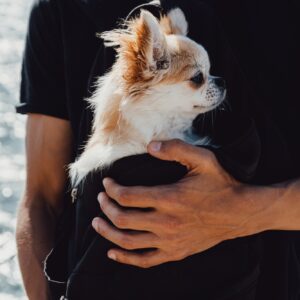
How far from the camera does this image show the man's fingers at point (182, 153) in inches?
71.1

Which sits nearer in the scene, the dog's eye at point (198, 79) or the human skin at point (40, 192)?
the dog's eye at point (198, 79)

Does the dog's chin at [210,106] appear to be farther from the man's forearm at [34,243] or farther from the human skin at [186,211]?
the man's forearm at [34,243]

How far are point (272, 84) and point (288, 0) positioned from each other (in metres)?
0.24

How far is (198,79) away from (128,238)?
0.54m

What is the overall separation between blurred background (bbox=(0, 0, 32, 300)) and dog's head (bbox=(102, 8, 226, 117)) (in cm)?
179

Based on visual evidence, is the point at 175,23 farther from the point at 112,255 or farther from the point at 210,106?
the point at 112,255

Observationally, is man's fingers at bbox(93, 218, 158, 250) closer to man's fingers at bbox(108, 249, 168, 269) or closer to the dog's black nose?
man's fingers at bbox(108, 249, 168, 269)

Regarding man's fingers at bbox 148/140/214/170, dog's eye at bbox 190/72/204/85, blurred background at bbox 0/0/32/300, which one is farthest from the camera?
blurred background at bbox 0/0/32/300

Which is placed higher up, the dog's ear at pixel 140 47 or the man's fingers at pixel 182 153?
the dog's ear at pixel 140 47

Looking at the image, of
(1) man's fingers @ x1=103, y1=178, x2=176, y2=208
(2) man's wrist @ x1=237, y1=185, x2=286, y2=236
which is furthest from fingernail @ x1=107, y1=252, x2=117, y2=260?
(2) man's wrist @ x1=237, y1=185, x2=286, y2=236

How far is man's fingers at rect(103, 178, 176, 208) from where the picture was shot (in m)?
1.83

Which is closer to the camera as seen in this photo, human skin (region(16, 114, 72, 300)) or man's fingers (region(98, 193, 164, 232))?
man's fingers (region(98, 193, 164, 232))

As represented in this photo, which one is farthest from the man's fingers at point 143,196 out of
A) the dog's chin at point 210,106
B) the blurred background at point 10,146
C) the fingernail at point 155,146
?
the blurred background at point 10,146

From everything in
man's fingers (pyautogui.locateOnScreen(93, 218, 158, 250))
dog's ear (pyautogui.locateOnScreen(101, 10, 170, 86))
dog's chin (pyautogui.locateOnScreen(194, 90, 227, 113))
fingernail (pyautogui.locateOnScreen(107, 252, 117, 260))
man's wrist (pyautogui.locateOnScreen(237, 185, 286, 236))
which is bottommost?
fingernail (pyautogui.locateOnScreen(107, 252, 117, 260))
